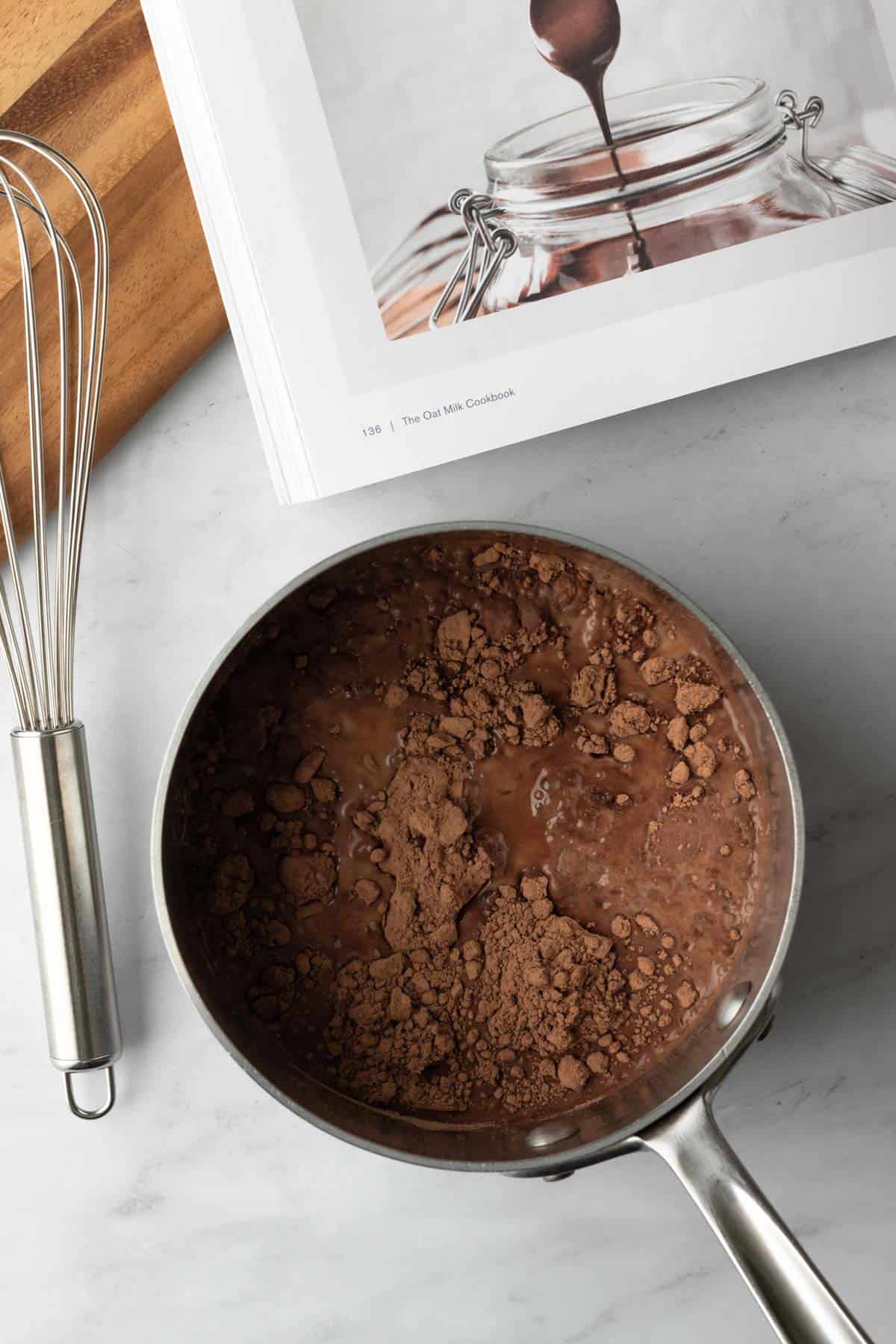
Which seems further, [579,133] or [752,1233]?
[579,133]

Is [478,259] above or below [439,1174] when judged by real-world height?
above

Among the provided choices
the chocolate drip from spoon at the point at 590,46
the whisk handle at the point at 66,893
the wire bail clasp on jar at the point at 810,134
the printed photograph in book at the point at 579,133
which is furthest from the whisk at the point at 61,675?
the wire bail clasp on jar at the point at 810,134

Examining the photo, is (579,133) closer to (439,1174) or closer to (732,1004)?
(732,1004)

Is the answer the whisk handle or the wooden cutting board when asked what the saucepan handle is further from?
the wooden cutting board

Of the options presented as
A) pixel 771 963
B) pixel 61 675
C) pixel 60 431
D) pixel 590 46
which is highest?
pixel 590 46

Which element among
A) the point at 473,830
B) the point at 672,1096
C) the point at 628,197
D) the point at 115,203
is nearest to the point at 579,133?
the point at 628,197

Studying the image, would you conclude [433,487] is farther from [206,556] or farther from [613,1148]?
[613,1148]

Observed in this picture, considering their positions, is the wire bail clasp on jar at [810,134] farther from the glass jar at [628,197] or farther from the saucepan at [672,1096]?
the saucepan at [672,1096]

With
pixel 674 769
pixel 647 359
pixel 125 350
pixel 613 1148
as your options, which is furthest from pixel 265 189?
pixel 613 1148
